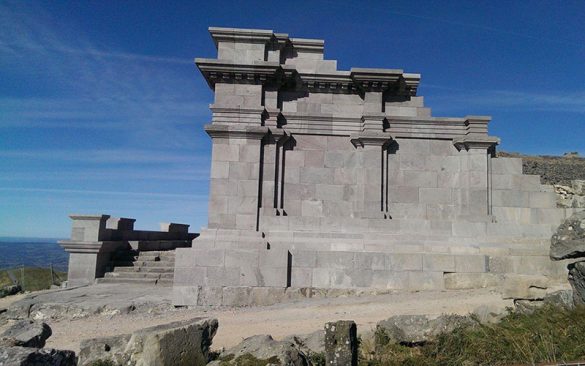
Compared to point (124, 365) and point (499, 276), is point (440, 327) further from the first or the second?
point (499, 276)

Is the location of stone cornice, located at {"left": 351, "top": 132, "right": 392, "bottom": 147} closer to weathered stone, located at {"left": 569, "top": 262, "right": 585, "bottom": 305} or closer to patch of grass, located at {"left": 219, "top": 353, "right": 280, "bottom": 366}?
weathered stone, located at {"left": 569, "top": 262, "right": 585, "bottom": 305}

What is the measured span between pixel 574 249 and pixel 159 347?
23.4ft

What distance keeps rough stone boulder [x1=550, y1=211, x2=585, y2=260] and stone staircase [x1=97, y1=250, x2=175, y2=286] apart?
11.8 metres

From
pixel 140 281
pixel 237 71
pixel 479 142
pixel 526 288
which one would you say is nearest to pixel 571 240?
pixel 526 288

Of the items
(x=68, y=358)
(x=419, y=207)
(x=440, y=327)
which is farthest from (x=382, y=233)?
(x=68, y=358)

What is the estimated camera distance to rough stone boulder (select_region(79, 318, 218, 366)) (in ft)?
17.8

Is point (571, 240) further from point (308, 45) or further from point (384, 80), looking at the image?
point (308, 45)

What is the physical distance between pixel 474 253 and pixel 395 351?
6583mm

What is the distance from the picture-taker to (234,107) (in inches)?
514

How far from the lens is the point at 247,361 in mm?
5512

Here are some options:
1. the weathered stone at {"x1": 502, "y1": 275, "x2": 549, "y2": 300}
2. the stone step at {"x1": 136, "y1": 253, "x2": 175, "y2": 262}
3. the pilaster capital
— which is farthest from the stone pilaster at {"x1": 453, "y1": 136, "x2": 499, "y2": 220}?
the stone step at {"x1": 136, "y1": 253, "x2": 175, "y2": 262}

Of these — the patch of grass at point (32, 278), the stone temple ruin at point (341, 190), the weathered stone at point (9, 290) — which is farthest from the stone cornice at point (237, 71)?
the patch of grass at point (32, 278)

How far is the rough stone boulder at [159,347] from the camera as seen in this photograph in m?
5.43

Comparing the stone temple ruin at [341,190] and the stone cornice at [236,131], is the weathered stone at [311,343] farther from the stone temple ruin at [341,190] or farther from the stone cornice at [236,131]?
the stone cornice at [236,131]
